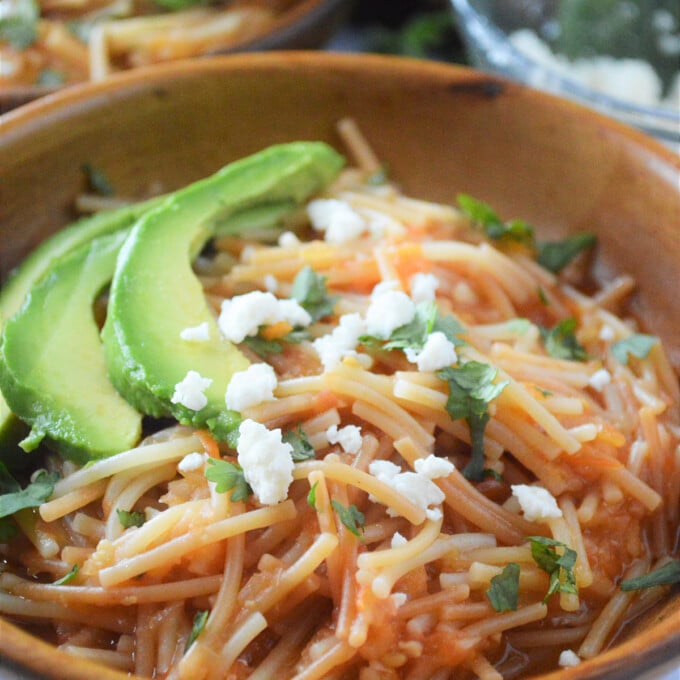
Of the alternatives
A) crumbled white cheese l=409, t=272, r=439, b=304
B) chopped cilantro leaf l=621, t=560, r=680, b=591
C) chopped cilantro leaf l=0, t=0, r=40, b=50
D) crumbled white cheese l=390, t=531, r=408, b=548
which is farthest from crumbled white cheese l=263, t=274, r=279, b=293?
chopped cilantro leaf l=0, t=0, r=40, b=50

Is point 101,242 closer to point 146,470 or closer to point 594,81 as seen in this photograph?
point 146,470

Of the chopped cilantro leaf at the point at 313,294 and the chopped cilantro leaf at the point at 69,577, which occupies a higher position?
the chopped cilantro leaf at the point at 313,294

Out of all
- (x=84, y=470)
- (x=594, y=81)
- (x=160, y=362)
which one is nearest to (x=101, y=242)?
(x=160, y=362)

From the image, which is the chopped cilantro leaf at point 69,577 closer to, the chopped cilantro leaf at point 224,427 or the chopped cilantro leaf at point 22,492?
the chopped cilantro leaf at point 22,492

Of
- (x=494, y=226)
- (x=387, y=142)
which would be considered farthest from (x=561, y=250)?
(x=387, y=142)

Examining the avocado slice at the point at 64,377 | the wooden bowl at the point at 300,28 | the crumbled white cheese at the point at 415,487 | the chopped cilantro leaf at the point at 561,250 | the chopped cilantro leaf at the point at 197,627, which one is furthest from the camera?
→ the wooden bowl at the point at 300,28

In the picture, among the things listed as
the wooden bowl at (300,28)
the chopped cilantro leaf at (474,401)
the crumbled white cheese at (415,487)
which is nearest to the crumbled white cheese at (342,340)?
the chopped cilantro leaf at (474,401)
